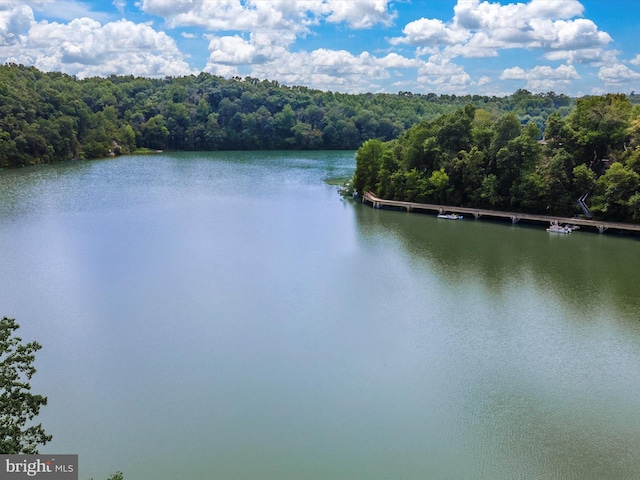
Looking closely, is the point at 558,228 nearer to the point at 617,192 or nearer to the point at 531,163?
the point at 617,192

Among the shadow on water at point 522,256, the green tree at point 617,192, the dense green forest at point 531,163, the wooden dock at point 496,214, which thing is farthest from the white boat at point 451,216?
the green tree at point 617,192

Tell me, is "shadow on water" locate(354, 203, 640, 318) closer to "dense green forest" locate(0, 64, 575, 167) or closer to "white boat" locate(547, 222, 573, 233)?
"white boat" locate(547, 222, 573, 233)

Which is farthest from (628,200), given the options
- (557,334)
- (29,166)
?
(29,166)

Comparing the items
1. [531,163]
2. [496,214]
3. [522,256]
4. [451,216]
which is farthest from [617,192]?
[451,216]

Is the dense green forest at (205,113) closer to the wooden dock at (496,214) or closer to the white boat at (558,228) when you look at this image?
the wooden dock at (496,214)

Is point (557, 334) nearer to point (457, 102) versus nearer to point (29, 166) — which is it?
point (29, 166)

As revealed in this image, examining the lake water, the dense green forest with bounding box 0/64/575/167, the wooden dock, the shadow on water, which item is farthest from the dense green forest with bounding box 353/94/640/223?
the dense green forest with bounding box 0/64/575/167
